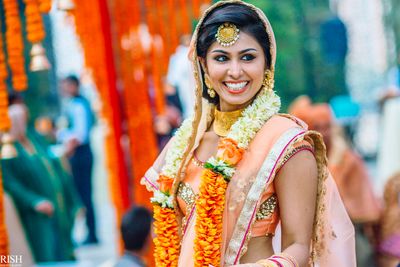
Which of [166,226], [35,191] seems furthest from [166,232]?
[35,191]

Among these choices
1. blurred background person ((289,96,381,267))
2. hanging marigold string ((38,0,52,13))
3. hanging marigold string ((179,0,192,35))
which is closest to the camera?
hanging marigold string ((38,0,52,13))

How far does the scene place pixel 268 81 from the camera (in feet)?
11.6

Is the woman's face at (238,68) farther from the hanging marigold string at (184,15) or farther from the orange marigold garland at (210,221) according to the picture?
the hanging marigold string at (184,15)

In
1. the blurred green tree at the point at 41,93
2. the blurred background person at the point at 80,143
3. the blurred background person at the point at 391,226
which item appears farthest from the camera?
the blurred green tree at the point at 41,93

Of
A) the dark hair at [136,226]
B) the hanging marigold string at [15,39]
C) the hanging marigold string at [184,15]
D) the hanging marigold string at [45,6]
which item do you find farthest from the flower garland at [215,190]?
the hanging marigold string at [184,15]

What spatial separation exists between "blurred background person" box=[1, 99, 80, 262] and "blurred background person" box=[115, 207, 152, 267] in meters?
2.13

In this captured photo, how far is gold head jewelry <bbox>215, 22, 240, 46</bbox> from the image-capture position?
3434 mm

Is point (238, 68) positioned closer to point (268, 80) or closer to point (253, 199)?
point (268, 80)

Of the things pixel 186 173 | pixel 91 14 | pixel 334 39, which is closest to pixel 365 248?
pixel 91 14

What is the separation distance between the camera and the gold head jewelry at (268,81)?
351 cm

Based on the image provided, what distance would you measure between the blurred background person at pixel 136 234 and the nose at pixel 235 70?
224 cm

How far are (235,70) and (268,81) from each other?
0.55 feet

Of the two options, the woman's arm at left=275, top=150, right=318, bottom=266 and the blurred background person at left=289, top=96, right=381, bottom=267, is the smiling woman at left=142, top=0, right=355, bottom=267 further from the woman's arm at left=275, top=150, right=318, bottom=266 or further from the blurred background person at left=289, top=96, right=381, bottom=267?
the blurred background person at left=289, top=96, right=381, bottom=267

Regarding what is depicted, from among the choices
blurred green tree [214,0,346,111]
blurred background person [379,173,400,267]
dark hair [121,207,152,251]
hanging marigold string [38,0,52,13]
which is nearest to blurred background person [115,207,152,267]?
dark hair [121,207,152,251]
